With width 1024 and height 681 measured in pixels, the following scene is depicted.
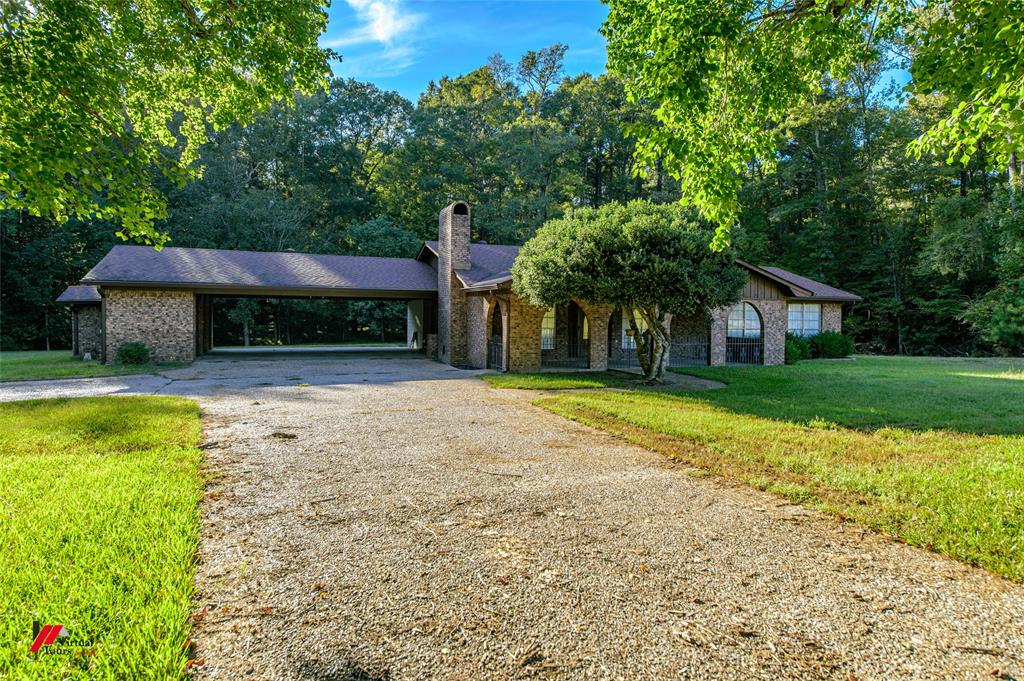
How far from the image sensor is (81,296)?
20.0m

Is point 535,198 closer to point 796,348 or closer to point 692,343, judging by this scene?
point 692,343

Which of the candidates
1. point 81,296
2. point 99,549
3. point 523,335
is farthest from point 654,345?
point 81,296

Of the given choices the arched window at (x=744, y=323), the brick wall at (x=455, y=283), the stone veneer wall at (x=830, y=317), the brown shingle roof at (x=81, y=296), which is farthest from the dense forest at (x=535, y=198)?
the brick wall at (x=455, y=283)

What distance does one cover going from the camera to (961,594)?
10.1 ft

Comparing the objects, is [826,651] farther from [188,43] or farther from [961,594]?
[188,43]

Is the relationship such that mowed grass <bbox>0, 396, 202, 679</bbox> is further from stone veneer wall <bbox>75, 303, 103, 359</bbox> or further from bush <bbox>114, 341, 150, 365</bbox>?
stone veneer wall <bbox>75, 303, 103, 359</bbox>

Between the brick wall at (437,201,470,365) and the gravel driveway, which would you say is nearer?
the gravel driveway

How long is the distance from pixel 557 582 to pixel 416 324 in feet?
74.9

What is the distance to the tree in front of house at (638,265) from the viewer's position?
11.4 metres

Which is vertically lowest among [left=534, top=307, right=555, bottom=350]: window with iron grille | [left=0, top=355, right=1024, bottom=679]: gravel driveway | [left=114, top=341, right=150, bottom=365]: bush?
[left=0, top=355, right=1024, bottom=679]: gravel driveway

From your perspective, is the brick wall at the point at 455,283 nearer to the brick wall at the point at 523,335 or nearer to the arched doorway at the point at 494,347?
the arched doorway at the point at 494,347

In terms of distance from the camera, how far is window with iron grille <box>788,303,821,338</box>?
2159cm

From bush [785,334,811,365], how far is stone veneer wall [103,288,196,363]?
20964 millimetres

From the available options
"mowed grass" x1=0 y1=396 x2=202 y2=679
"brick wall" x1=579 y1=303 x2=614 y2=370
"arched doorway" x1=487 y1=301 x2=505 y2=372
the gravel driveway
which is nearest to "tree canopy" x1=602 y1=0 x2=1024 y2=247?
the gravel driveway
